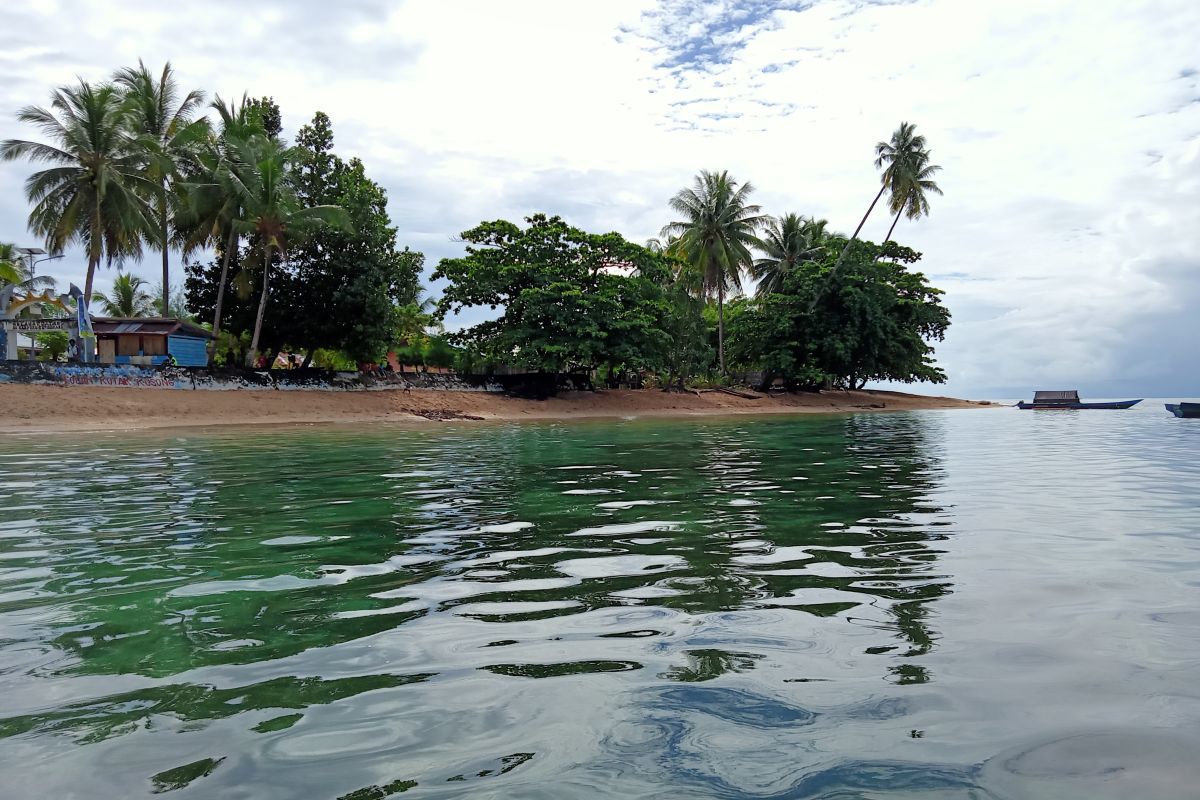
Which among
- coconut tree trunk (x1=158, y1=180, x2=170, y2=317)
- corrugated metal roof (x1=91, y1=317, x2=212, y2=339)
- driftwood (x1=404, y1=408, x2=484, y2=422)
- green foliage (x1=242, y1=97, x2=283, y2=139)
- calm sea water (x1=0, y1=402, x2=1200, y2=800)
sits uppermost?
green foliage (x1=242, y1=97, x2=283, y2=139)

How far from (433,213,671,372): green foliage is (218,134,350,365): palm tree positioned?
276 inches

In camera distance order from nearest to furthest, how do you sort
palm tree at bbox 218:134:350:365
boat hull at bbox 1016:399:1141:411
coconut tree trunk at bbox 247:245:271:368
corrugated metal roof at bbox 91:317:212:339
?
palm tree at bbox 218:134:350:365 → coconut tree trunk at bbox 247:245:271:368 → corrugated metal roof at bbox 91:317:212:339 → boat hull at bbox 1016:399:1141:411

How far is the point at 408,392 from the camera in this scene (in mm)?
33938

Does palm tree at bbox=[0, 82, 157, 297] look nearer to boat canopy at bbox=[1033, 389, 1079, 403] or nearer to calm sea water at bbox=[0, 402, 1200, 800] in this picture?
calm sea water at bbox=[0, 402, 1200, 800]

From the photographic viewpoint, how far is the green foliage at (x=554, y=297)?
3578cm

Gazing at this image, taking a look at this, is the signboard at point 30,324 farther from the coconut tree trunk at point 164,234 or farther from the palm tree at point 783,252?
the palm tree at point 783,252

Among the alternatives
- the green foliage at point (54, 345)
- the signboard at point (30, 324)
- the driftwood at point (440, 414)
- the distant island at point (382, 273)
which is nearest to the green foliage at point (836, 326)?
the distant island at point (382, 273)

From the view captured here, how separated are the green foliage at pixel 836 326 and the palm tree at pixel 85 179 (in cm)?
3277

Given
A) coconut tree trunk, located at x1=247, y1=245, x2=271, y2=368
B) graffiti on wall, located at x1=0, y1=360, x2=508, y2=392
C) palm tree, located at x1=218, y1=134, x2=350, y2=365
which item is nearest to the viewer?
graffiti on wall, located at x1=0, y1=360, x2=508, y2=392

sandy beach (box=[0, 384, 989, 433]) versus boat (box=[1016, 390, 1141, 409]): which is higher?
boat (box=[1016, 390, 1141, 409])

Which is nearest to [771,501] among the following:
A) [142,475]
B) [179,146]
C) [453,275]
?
[142,475]

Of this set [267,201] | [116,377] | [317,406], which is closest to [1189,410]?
[317,406]

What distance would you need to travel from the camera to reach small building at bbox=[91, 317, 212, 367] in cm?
3309

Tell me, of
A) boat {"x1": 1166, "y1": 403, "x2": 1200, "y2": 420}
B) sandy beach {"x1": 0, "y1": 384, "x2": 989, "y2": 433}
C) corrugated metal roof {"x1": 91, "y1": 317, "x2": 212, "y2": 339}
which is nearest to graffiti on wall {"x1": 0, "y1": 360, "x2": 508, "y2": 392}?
sandy beach {"x1": 0, "y1": 384, "x2": 989, "y2": 433}
